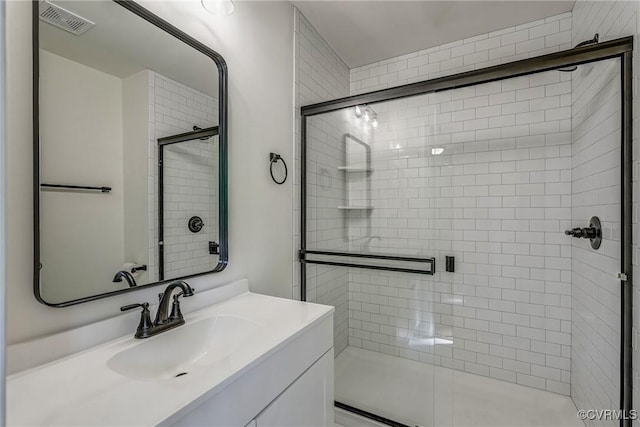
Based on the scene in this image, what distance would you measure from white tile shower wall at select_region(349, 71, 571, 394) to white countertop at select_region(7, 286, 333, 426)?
1335mm

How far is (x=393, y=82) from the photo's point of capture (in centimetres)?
264

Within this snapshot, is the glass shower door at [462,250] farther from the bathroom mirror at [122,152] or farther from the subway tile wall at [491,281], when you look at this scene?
the bathroom mirror at [122,152]

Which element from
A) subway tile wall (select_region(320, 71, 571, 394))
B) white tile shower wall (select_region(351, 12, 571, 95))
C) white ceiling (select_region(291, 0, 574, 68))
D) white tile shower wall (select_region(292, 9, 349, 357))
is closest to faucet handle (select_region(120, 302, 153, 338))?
white tile shower wall (select_region(292, 9, 349, 357))

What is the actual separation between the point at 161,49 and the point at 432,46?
7.08 ft

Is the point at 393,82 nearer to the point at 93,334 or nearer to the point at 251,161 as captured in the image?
the point at 251,161

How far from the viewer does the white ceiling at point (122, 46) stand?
0.90 meters

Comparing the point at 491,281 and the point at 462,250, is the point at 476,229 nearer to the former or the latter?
the point at 462,250

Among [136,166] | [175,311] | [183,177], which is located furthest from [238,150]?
[175,311]

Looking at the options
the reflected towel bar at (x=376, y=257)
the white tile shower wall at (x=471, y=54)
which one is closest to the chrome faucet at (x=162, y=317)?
the reflected towel bar at (x=376, y=257)

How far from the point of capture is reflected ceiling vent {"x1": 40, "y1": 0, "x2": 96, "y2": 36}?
33.4 inches

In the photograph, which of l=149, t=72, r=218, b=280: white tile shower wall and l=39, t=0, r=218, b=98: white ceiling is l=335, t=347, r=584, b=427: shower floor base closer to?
l=149, t=72, r=218, b=280: white tile shower wall

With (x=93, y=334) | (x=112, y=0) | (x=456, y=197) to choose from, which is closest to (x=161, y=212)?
(x=93, y=334)

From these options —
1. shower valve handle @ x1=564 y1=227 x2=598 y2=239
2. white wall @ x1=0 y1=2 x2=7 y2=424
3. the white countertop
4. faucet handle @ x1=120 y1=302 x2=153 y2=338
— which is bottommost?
the white countertop

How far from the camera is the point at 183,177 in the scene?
4.21ft
